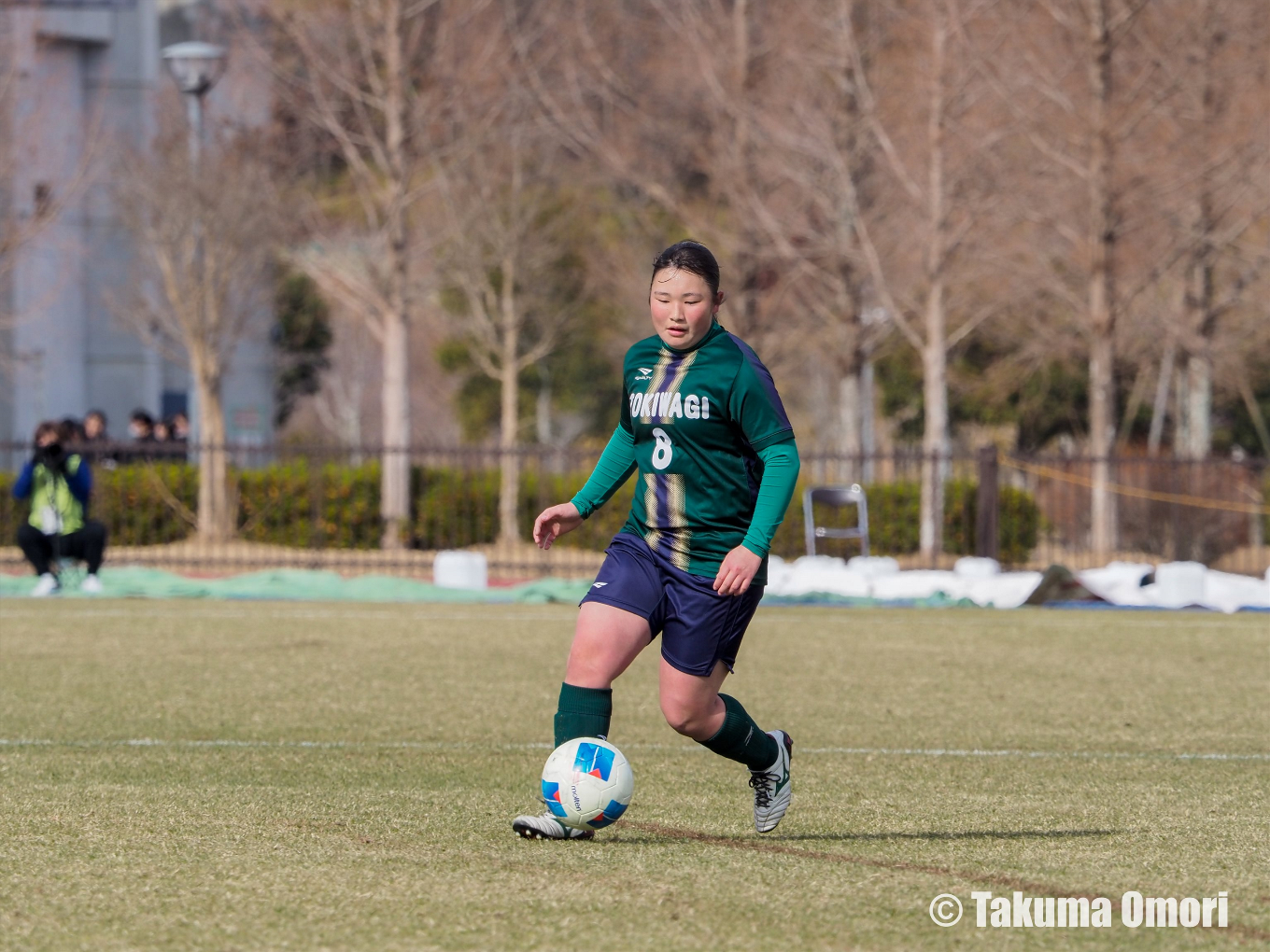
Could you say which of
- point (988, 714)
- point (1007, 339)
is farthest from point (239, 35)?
point (988, 714)

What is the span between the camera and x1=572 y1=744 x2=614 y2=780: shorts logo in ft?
17.8

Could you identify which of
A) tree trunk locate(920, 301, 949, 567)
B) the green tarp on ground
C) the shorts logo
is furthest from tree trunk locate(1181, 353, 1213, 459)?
the shorts logo

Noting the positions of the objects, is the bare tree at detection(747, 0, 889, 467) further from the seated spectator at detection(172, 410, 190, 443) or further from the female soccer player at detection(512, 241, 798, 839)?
the female soccer player at detection(512, 241, 798, 839)

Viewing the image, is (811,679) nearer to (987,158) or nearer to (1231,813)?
(1231,813)

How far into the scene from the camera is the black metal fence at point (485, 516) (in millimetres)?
24234

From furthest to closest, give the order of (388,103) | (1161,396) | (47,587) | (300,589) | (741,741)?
(1161,396) < (388,103) < (300,589) < (47,587) < (741,741)

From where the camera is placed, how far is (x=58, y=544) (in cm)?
1802

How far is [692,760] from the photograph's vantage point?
7.87 meters

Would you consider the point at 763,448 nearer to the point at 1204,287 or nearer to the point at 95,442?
the point at 95,442

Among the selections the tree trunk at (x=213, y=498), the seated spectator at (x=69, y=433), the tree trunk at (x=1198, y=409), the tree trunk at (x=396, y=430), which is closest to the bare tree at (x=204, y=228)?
the tree trunk at (x=213, y=498)

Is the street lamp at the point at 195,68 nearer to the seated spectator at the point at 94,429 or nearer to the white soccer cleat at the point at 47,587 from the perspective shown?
the seated spectator at the point at 94,429

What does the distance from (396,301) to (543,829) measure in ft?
69.4

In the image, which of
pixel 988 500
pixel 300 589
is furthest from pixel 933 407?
pixel 300 589

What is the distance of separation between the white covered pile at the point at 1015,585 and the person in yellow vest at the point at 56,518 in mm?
6977
